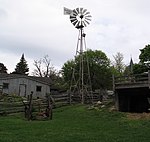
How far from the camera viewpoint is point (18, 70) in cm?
8356

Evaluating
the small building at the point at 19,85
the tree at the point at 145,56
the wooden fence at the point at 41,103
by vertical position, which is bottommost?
the wooden fence at the point at 41,103

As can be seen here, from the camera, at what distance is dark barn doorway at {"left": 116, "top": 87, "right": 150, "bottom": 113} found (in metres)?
22.6

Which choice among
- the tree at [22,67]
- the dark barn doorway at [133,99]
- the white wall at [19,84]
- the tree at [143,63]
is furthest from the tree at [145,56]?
the tree at [22,67]

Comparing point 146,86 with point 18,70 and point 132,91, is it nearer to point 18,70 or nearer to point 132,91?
point 132,91

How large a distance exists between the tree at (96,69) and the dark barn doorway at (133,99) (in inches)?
993

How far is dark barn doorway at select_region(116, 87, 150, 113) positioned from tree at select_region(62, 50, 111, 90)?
2521 cm

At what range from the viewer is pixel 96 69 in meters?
52.2

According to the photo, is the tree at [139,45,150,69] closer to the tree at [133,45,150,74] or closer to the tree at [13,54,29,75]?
the tree at [133,45,150,74]

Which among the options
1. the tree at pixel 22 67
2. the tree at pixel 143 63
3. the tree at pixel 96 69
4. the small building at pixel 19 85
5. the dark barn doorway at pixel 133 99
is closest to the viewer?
the dark barn doorway at pixel 133 99

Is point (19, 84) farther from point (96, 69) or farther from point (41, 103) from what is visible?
point (41, 103)

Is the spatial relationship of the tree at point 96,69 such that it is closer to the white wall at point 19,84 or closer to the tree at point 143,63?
the white wall at point 19,84

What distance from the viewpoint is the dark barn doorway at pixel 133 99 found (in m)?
22.6

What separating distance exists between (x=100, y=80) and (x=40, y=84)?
12219 millimetres

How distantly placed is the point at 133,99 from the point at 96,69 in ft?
90.5
